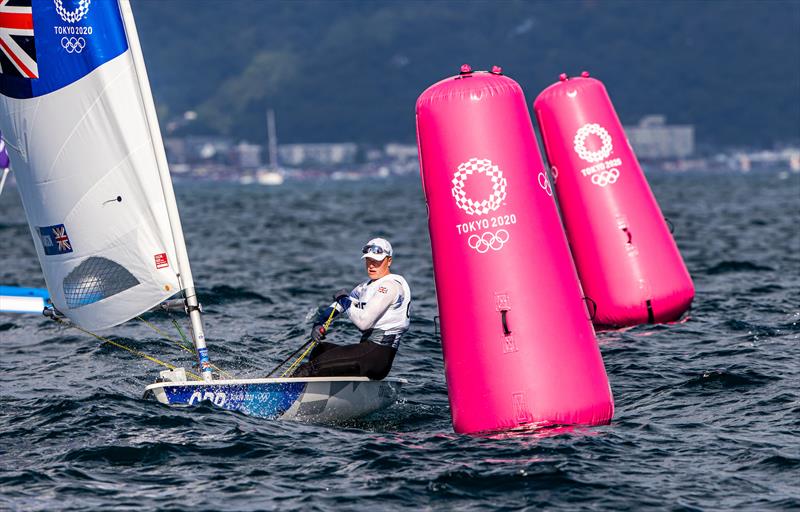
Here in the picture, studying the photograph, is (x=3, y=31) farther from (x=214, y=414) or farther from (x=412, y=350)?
(x=412, y=350)

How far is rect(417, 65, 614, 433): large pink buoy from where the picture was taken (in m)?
10.1

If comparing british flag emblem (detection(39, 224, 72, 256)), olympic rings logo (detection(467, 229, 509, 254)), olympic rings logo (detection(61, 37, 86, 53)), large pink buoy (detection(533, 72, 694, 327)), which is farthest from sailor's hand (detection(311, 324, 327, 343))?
large pink buoy (detection(533, 72, 694, 327))

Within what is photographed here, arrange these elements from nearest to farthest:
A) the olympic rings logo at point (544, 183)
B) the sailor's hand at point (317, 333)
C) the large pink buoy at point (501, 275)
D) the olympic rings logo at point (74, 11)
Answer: the large pink buoy at point (501, 275), the olympic rings logo at point (544, 183), the sailor's hand at point (317, 333), the olympic rings logo at point (74, 11)

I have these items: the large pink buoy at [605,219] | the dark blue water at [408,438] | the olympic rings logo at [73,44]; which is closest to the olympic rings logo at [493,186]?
the dark blue water at [408,438]

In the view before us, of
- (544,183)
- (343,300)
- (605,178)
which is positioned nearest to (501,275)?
(544,183)

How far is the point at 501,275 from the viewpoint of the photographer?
10.1 m

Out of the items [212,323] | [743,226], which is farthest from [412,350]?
[743,226]

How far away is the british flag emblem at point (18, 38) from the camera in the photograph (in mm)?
11594

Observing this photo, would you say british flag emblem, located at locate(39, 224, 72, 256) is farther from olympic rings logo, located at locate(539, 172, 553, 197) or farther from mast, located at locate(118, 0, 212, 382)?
olympic rings logo, located at locate(539, 172, 553, 197)

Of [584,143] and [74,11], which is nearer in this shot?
[74,11]

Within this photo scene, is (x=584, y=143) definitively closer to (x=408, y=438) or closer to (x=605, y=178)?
(x=605, y=178)

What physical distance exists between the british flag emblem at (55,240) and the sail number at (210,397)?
220 cm

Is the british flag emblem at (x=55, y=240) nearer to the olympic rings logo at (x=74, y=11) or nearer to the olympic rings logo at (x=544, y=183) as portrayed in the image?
the olympic rings logo at (x=74, y=11)

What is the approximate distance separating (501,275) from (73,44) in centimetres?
471
